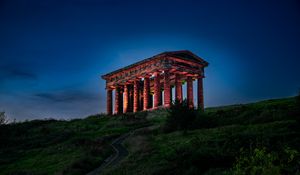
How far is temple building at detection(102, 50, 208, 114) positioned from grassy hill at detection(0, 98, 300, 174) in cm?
921

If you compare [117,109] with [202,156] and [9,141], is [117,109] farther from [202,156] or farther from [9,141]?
[202,156]

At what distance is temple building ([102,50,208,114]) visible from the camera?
45.2 metres

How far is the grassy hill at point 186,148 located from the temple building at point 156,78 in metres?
9.21

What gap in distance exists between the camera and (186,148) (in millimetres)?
15070

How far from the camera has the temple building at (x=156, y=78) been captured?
45219mm

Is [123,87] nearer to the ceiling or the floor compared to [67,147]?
nearer to the ceiling

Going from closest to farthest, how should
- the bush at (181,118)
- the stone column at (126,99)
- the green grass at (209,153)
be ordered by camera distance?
the green grass at (209,153) → the bush at (181,118) → the stone column at (126,99)

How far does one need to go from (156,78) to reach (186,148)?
32185 millimetres

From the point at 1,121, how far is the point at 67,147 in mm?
13093

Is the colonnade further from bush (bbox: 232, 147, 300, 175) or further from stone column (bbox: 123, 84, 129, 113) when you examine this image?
bush (bbox: 232, 147, 300, 175)

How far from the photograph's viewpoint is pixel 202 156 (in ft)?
41.4

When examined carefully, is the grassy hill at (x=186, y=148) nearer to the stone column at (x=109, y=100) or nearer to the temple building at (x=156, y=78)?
the temple building at (x=156, y=78)

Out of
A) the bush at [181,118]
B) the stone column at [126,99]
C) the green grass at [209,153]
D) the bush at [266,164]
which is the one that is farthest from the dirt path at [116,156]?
the stone column at [126,99]

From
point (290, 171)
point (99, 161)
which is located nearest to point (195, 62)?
point (99, 161)
